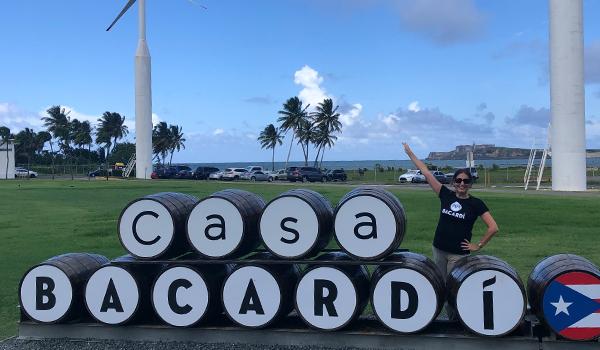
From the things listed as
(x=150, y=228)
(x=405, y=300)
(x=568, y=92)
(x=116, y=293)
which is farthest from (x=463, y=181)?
(x=568, y=92)

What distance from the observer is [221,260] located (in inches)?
237

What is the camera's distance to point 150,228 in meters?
6.21

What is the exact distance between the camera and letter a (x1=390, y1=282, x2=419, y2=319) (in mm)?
5668

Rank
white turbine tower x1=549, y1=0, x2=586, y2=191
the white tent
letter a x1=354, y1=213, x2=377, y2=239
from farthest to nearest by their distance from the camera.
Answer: the white tent
white turbine tower x1=549, y1=0, x2=586, y2=191
letter a x1=354, y1=213, x2=377, y2=239

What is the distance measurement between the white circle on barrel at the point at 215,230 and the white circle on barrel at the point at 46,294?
4.79 feet

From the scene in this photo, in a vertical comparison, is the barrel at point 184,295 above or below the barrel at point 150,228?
below

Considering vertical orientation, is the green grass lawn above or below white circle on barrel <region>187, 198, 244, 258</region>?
below

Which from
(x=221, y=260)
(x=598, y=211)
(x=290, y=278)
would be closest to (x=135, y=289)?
(x=221, y=260)

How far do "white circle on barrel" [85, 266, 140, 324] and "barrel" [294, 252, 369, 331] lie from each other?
5.65ft

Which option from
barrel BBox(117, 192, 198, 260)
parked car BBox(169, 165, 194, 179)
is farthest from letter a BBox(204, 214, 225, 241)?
parked car BBox(169, 165, 194, 179)

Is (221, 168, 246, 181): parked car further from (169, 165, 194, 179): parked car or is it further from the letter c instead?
the letter c

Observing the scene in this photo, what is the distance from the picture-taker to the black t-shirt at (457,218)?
233 inches

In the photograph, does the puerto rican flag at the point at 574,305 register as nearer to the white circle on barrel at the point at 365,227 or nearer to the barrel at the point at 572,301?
the barrel at the point at 572,301

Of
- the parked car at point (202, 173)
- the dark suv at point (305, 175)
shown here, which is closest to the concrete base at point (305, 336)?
the dark suv at point (305, 175)
